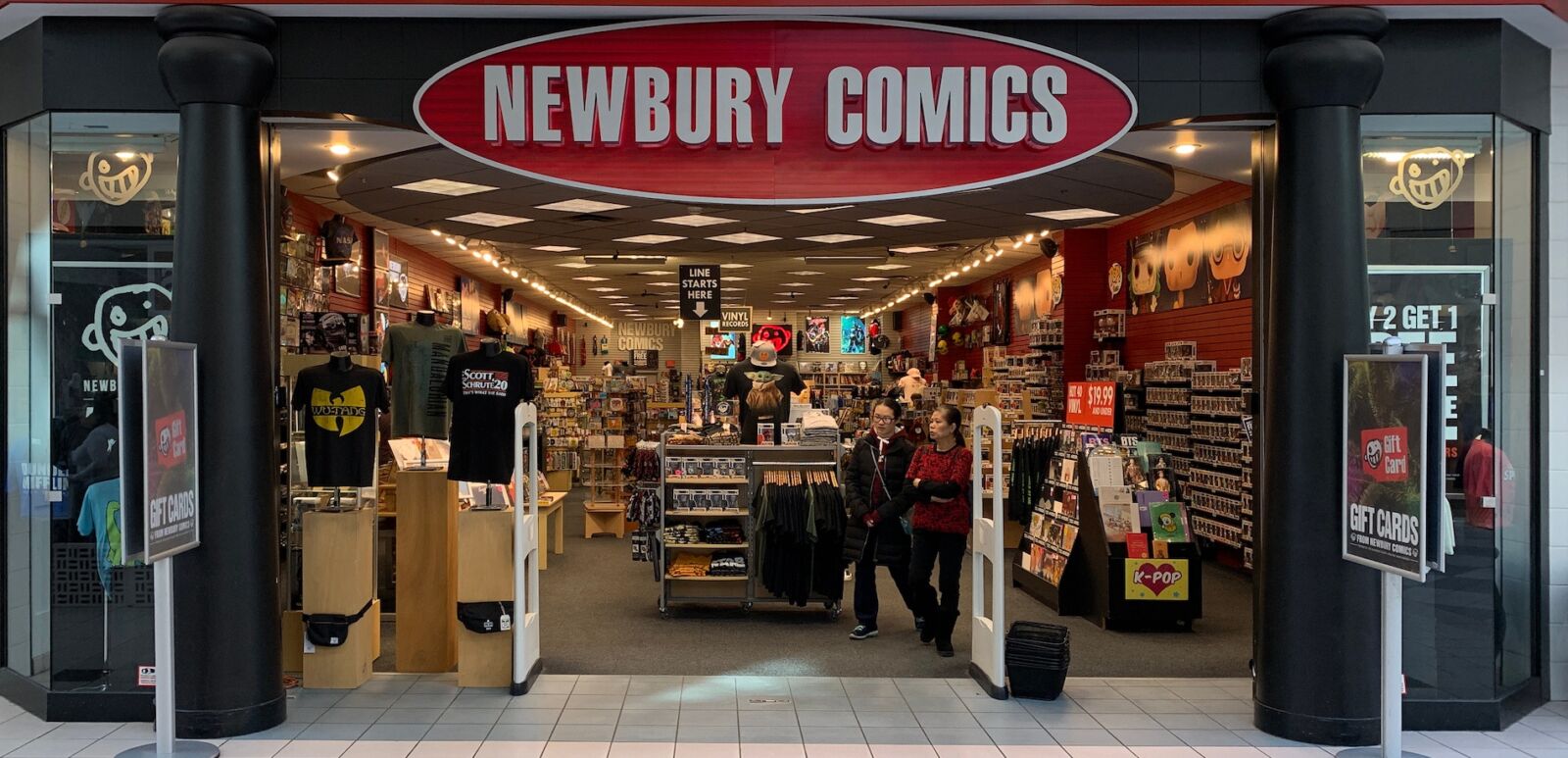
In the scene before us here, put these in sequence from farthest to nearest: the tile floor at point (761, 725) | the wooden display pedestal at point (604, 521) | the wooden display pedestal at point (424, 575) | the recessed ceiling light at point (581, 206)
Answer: the wooden display pedestal at point (604, 521), the recessed ceiling light at point (581, 206), the wooden display pedestal at point (424, 575), the tile floor at point (761, 725)

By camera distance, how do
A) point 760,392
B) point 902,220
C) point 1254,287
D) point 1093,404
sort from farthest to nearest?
1. point 902,220
2. point 760,392
3. point 1093,404
4. point 1254,287

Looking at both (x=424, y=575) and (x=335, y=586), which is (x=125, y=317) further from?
(x=424, y=575)

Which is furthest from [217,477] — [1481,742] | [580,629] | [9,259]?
[1481,742]

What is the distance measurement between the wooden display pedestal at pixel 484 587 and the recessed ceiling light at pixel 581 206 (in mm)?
3132

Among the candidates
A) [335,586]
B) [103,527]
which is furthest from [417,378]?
[103,527]

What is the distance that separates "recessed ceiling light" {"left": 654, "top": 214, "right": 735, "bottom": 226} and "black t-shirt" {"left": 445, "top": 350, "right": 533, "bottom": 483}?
327 cm

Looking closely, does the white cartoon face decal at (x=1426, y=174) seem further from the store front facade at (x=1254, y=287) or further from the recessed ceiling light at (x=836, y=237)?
the recessed ceiling light at (x=836, y=237)

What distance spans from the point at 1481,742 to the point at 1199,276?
5.53 m

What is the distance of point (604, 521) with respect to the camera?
11500 mm

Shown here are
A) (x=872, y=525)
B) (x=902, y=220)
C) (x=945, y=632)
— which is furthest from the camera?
(x=902, y=220)

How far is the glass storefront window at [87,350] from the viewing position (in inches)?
194

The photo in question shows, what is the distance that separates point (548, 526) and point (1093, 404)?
17.8 feet

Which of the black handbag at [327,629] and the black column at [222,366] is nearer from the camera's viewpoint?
the black column at [222,366]

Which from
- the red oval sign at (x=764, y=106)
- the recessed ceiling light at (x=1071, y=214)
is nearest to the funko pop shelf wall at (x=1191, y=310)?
the recessed ceiling light at (x=1071, y=214)
